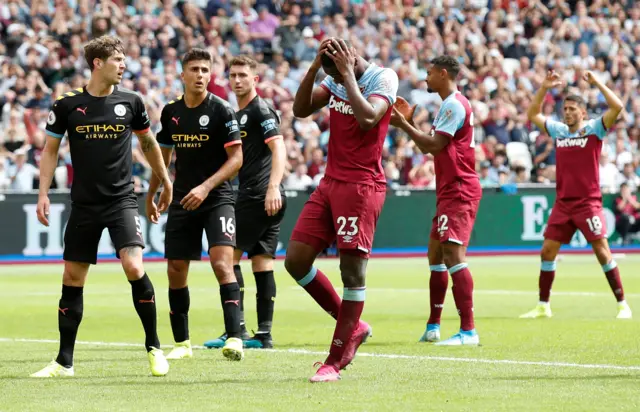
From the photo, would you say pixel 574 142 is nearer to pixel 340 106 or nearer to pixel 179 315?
pixel 179 315

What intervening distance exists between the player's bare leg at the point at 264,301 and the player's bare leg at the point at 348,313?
247 cm

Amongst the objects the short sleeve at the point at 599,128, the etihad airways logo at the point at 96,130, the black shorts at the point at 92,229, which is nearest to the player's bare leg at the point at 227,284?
the black shorts at the point at 92,229

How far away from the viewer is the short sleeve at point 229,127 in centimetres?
1011

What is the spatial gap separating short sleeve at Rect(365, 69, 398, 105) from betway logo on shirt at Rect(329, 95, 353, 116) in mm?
150

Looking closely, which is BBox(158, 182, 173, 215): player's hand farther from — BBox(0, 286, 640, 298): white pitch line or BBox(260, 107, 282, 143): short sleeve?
BBox(0, 286, 640, 298): white pitch line

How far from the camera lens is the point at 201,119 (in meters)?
10.2

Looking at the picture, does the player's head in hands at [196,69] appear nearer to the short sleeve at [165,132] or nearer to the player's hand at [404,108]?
the short sleeve at [165,132]

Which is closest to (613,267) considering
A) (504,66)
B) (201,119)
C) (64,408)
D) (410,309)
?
(410,309)

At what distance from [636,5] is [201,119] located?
2837 centimetres

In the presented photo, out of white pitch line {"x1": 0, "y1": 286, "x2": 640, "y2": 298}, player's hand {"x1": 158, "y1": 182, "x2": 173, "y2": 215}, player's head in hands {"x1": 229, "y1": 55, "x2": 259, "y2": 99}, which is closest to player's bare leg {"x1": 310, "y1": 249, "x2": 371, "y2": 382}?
player's hand {"x1": 158, "y1": 182, "x2": 173, "y2": 215}

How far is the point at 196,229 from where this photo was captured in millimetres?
10336

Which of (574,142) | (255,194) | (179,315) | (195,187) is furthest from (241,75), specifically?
(574,142)

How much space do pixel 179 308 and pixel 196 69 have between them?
6.34 ft

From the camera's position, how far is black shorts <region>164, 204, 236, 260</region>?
1020cm
